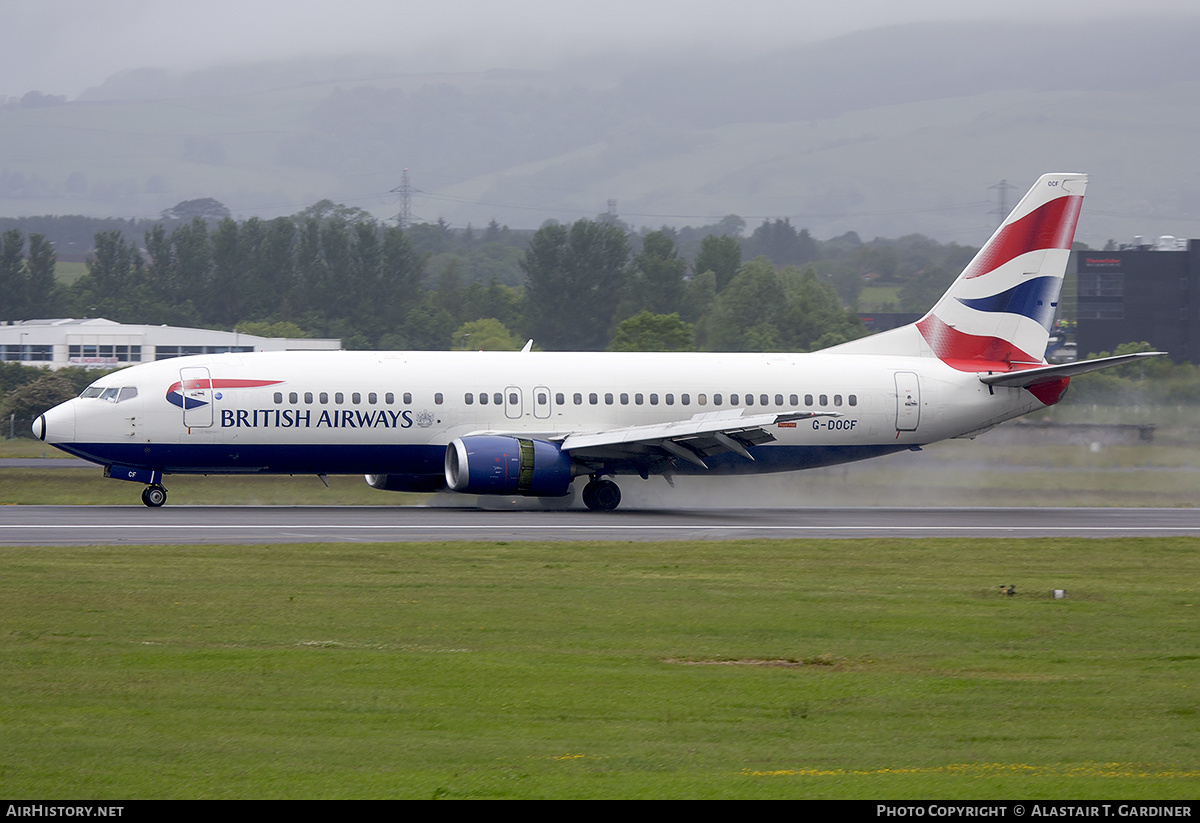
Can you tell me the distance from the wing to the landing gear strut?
3.70 ft

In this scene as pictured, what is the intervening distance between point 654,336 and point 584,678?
219ft

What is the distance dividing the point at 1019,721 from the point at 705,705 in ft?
8.88

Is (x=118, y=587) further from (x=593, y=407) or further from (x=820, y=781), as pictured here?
(x=593, y=407)

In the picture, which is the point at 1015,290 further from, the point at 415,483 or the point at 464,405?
the point at 415,483

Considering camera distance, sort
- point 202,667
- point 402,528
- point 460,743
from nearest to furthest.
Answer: point 460,743, point 202,667, point 402,528

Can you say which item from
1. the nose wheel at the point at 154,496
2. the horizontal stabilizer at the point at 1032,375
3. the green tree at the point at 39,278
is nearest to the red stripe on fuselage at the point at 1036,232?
the horizontal stabilizer at the point at 1032,375

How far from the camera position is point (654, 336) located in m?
79.4

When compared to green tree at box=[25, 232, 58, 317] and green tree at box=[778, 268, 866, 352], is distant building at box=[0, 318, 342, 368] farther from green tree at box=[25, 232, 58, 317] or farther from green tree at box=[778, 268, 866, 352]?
green tree at box=[25, 232, 58, 317]

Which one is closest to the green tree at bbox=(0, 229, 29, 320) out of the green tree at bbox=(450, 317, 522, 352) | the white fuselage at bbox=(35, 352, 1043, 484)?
the green tree at bbox=(450, 317, 522, 352)

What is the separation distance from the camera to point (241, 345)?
95.5 m

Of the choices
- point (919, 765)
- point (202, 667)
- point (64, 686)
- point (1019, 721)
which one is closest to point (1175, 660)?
point (1019, 721)

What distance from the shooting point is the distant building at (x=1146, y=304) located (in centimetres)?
10944

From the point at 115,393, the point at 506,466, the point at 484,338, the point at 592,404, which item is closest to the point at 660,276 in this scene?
the point at 484,338

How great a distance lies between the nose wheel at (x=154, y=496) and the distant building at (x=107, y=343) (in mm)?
62829
